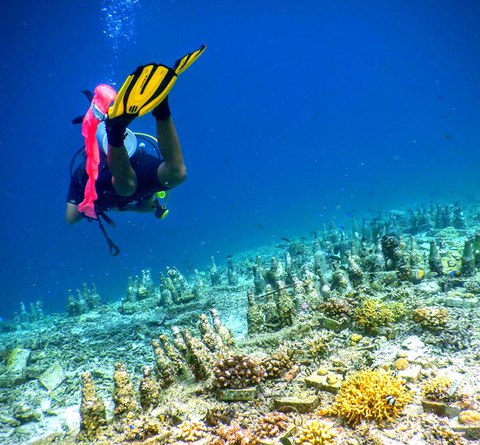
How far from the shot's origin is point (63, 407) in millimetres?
7020

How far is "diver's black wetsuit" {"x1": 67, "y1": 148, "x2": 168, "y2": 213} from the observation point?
6090mm

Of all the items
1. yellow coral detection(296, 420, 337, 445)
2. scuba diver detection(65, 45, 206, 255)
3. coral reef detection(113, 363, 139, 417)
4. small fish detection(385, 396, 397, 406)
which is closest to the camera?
yellow coral detection(296, 420, 337, 445)

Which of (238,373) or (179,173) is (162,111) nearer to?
(179,173)

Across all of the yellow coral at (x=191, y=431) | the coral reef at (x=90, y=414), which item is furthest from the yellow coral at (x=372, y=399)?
the coral reef at (x=90, y=414)

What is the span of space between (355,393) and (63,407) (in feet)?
21.3

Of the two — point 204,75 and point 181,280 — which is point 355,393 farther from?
point 204,75

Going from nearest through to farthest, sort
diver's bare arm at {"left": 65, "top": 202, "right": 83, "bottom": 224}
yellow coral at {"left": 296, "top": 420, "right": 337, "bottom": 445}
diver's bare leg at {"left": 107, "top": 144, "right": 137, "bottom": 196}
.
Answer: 1. yellow coral at {"left": 296, "top": 420, "right": 337, "bottom": 445}
2. diver's bare leg at {"left": 107, "top": 144, "right": 137, "bottom": 196}
3. diver's bare arm at {"left": 65, "top": 202, "right": 83, "bottom": 224}

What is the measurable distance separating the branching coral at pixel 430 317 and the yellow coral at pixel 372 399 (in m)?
1.90

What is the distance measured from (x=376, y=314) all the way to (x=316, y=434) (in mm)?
3006

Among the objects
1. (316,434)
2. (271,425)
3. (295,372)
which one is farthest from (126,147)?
(316,434)

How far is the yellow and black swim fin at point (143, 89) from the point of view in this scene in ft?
12.3

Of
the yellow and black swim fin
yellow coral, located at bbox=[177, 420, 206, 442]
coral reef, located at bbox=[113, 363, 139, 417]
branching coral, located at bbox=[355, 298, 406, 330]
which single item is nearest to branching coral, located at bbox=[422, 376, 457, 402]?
branching coral, located at bbox=[355, 298, 406, 330]

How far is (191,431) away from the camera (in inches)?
164

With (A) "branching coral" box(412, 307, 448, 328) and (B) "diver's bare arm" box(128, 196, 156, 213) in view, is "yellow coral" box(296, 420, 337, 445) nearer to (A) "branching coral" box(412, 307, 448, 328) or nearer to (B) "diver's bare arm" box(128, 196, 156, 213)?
(A) "branching coral" box(412, 307, 448, 328)
